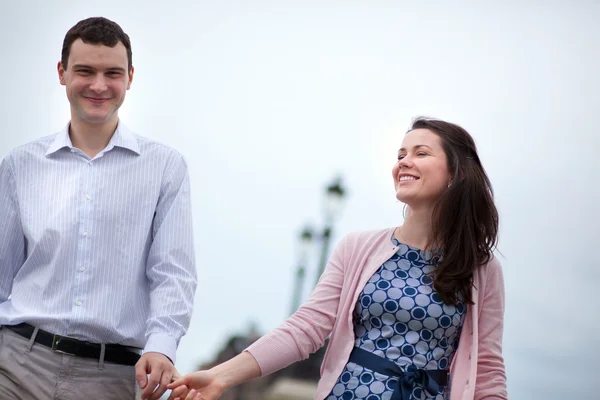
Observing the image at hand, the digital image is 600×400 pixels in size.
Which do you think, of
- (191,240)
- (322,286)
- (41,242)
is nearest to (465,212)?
(322,286)

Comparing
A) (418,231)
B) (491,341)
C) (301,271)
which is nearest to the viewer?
(491,341)

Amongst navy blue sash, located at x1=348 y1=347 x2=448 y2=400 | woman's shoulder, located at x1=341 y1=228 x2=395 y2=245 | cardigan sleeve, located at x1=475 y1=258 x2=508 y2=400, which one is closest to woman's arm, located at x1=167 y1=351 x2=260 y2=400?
navy blue sash, located at x1=348 y1=347 x2=448 y2=400

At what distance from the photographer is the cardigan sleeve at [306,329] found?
369cm

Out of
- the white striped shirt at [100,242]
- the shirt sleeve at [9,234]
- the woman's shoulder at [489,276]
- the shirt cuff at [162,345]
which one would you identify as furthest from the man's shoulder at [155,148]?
the woman's shoulder at [489,276]

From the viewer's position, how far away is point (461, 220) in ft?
12.7

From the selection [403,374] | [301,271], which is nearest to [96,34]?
[403,374]

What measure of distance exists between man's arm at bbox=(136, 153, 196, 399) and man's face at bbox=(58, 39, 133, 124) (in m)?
0.35

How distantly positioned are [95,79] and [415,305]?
1.50m

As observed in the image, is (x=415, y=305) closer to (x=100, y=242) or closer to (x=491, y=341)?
(x=491, y=341)

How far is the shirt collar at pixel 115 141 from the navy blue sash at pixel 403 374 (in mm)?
1200

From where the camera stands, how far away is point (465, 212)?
389cm

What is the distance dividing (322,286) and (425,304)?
1.47 feet

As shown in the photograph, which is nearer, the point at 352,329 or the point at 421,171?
the point at 352,329

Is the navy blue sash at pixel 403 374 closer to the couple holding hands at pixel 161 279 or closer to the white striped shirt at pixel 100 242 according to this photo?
the couple holding hands at pixel 161 279
